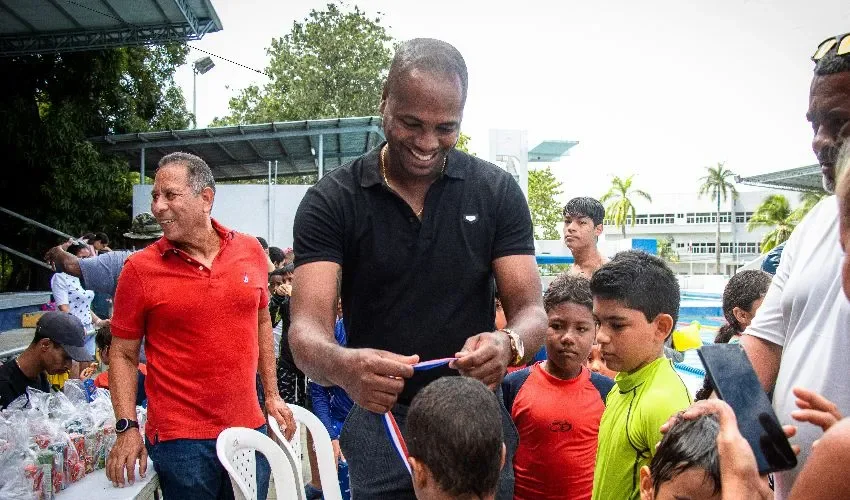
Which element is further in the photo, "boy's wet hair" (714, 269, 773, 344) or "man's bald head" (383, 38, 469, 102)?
"boy's wet hair" (714, 269, 773, 344)

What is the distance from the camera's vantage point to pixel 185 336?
3.31m

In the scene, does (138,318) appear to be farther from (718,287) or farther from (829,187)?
(718,287)

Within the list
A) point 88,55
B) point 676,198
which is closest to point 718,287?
point 88,55

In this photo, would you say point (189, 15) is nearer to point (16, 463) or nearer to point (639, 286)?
point (16, 463)

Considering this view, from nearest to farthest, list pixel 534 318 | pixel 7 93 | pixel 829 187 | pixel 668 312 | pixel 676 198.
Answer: pixel 829 187 < pixel 534 318 < pixel 668 312 < pixel 7 93 < pixel 676 198

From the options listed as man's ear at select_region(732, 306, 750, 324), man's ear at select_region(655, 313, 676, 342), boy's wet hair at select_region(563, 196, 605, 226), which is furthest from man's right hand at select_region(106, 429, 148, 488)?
boy's wet hair at select_region(563, 196, 605, 226)

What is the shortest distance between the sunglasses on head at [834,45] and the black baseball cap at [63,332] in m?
4.18

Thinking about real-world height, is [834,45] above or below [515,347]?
above

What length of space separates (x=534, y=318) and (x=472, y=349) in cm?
33

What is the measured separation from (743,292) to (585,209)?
1707 millimetres

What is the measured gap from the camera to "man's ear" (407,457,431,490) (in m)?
1.98

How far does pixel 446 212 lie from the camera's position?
2213mm

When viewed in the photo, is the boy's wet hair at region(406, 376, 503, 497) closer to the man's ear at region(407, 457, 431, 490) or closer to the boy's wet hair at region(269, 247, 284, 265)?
the man's ear at region(407, 457, 431, 490)

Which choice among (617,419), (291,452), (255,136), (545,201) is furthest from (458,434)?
(545,201)
